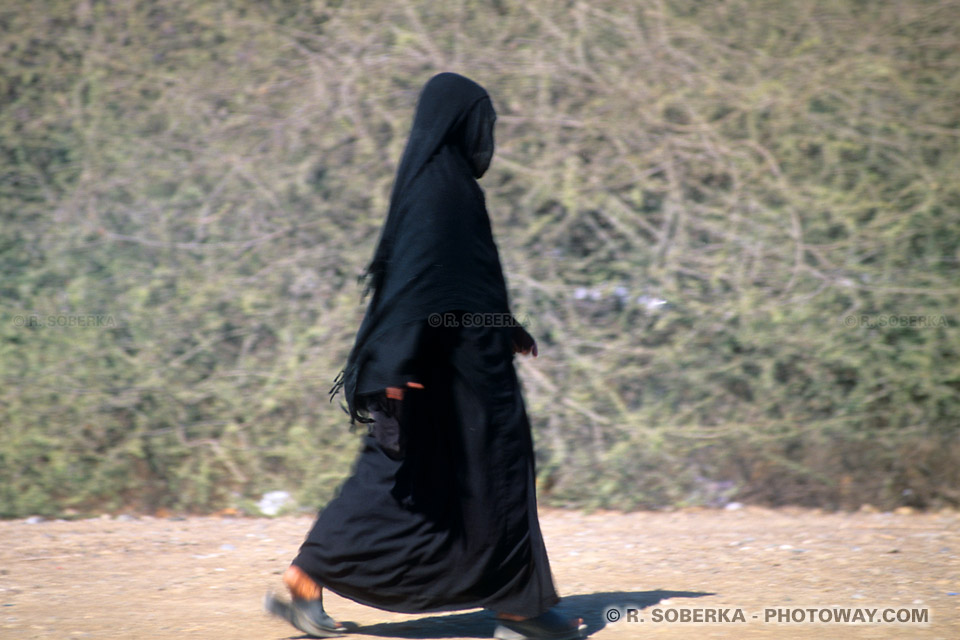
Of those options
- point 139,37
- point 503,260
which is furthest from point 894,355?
point 139,37

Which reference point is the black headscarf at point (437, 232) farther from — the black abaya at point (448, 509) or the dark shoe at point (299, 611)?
the dark shoe at point (299, 611)

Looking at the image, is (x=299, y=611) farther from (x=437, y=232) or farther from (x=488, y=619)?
(x=437, y=232)

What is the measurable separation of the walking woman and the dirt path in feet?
0.85

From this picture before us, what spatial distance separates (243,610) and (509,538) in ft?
3.55

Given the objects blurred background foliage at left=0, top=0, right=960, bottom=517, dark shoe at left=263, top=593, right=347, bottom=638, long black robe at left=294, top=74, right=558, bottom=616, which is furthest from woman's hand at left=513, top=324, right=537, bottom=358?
blurred background foliage at left=0, top=0, right=960, bottom=517

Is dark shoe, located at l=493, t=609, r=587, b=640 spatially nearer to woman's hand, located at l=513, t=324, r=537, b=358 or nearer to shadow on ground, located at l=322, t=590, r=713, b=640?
shadow on ground, located at l=322, t=590, r=713, b=640

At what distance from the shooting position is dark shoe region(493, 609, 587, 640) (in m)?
2.89

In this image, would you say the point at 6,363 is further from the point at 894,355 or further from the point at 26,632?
the point at 894,355

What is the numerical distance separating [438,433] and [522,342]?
445mm

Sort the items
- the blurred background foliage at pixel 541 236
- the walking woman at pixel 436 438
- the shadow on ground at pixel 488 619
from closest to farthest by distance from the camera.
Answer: the walking woman at pixel 436 438 < the shadow on ground at pixel 488 619 < the blurred background foliage at pixel 541 236

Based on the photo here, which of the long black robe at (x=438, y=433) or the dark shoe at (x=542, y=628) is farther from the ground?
the long black robe at (x=438, y=433)

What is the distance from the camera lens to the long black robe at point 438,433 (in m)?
2.84

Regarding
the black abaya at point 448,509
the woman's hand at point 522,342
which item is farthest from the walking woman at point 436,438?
the woman's hand at point 522,342

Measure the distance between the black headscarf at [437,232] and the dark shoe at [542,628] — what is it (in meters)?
0.79
